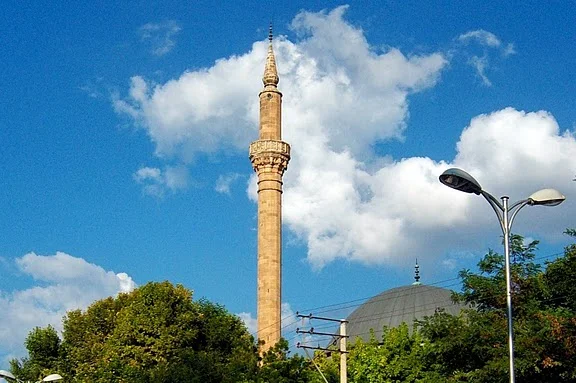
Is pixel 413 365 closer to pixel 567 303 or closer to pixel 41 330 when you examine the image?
pixel 567 303

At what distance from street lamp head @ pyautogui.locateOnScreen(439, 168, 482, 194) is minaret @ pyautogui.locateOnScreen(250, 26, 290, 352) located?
34.3 meters

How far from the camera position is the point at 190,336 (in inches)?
1788

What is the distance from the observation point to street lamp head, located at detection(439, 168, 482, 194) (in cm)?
1556

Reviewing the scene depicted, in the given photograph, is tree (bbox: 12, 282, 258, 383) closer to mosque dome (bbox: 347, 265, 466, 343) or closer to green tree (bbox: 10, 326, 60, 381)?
green tree (bbox: 10, 326, 60, 381)

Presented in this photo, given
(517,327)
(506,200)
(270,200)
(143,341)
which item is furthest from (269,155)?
(506,200)

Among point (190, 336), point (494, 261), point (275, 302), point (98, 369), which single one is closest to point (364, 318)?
point (275, 302)

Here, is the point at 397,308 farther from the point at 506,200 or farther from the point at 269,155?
the point at 506,200

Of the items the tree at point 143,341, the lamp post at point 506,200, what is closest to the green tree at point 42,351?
the tree at point 143,341

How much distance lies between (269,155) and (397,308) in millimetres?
15389

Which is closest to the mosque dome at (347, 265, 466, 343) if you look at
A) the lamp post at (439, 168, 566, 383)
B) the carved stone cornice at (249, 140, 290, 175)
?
the carved stone cornice at (249, 140, 290, 175)

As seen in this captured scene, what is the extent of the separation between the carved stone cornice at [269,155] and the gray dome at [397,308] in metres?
13.6

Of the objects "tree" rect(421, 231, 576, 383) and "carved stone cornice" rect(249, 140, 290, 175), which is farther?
"carved stone cornice" rect(249, 140, 290, 175)

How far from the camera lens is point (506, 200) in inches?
648

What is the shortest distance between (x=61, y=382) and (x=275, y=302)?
1223 cm
